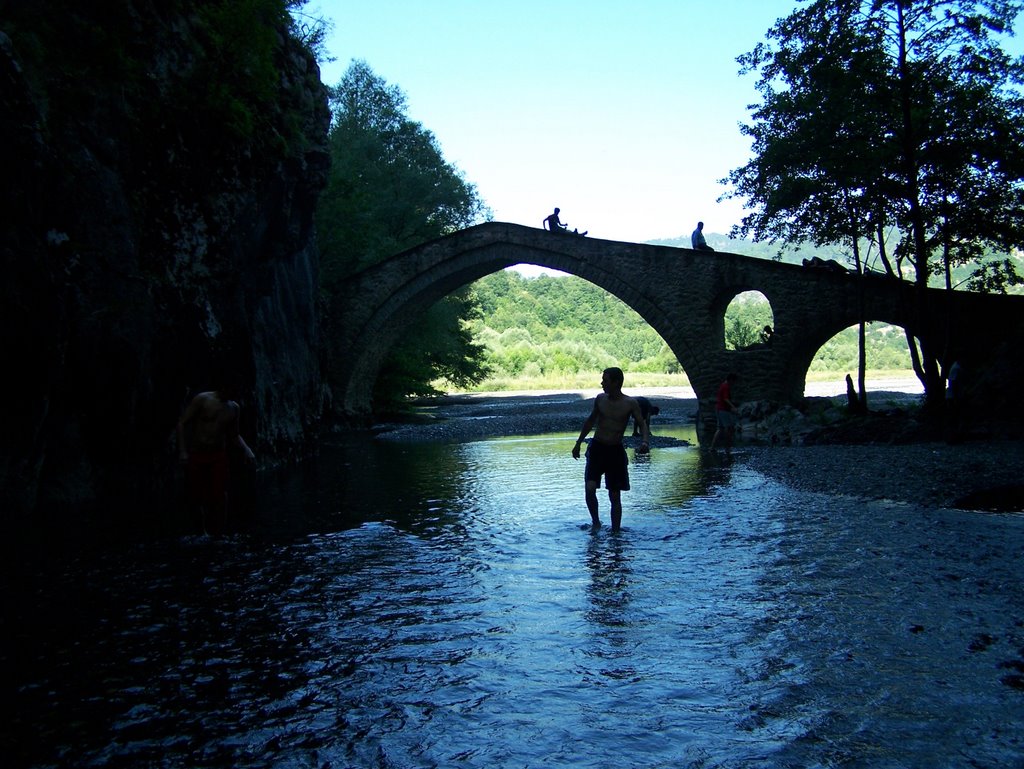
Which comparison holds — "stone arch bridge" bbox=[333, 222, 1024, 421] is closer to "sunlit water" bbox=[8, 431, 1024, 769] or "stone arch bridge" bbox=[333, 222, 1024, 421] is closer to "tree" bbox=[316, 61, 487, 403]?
"tree" bbox=[316, 61, 487, 403]

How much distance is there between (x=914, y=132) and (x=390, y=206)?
19.2 m

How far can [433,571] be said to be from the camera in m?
6.30

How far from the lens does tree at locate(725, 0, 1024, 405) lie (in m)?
16.0

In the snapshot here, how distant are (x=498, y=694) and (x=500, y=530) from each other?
4.14 m

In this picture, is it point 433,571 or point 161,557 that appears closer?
point 433,571

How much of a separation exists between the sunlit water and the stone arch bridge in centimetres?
1235

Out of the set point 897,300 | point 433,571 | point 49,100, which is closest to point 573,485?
point 433,571

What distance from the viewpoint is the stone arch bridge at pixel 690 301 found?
18.5 metres

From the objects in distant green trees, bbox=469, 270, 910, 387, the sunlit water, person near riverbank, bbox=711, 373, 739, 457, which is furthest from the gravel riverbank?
distant green trees, bbox=469, 270, 910, 387

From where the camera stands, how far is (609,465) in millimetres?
7887

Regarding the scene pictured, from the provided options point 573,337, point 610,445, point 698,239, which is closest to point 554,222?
point 698,239

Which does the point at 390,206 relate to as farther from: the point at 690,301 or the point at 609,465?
the point at 609,465

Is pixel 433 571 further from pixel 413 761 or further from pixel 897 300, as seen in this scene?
pixel 897 300

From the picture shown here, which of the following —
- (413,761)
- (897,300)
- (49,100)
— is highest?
(49,100)
